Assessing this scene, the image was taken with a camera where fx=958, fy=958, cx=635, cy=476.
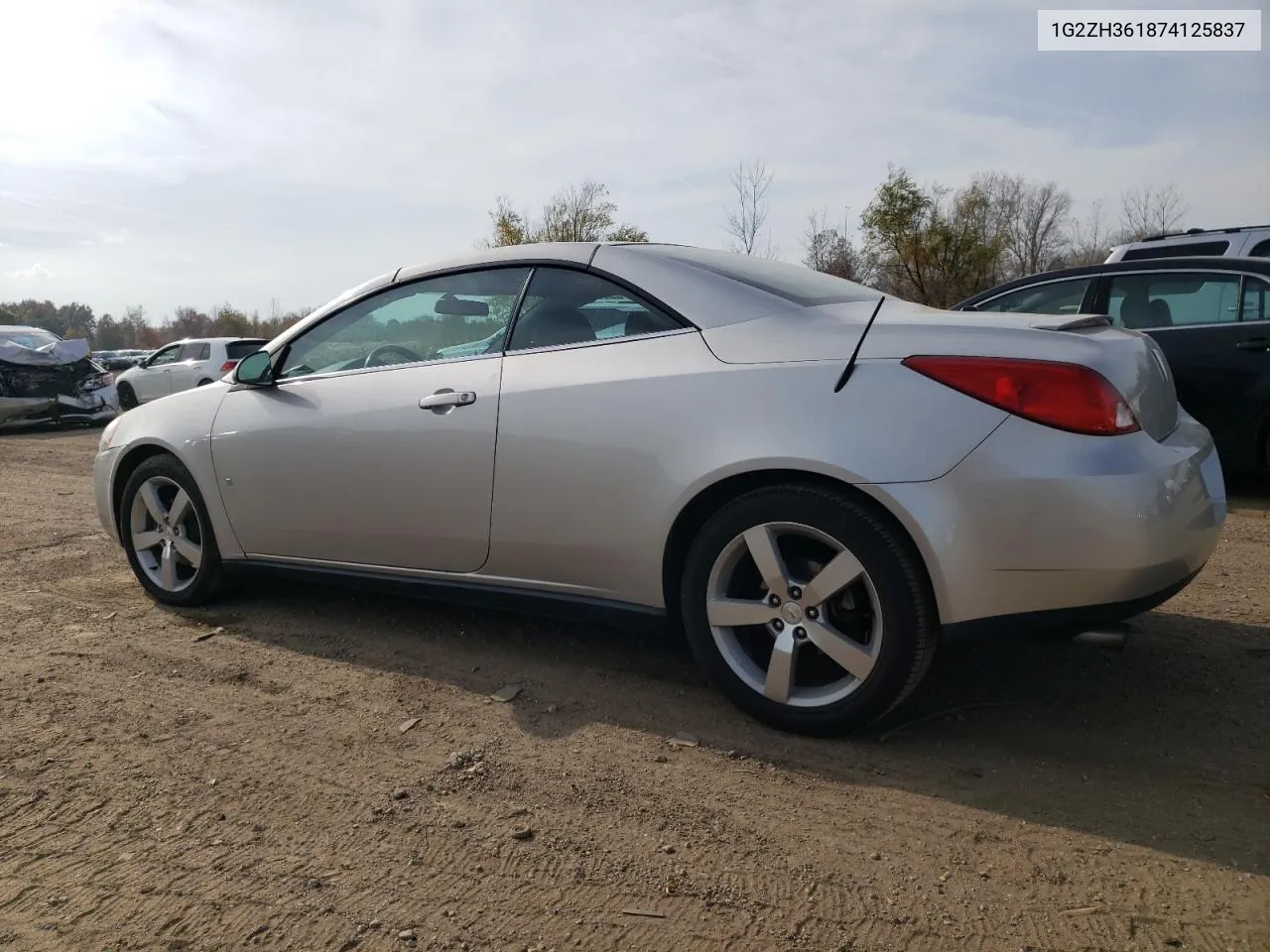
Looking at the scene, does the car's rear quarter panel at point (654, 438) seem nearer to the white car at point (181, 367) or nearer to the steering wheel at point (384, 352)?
the steering wheel at point (384, 352)

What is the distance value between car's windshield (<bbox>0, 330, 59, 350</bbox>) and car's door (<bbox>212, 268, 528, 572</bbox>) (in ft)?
41.2

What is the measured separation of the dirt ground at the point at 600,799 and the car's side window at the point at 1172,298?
3117 millimetres

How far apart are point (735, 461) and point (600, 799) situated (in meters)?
1.01

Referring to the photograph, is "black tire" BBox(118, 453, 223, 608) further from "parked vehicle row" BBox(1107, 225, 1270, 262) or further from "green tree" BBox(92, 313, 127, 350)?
"green tree" BBox(92, 313, 127, 350)

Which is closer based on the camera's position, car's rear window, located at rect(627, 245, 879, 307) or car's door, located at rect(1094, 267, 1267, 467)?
car's rear window, located at rect(627, 245, 879, 307)

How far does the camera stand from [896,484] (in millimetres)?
2557

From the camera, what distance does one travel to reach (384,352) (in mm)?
3822

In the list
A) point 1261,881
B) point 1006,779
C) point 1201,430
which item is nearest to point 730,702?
point 1006,779

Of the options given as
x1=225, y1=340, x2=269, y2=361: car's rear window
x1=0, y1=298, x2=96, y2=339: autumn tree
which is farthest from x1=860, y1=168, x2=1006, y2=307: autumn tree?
x1=0, y1=298, x2=96, y2=339: autumn tree

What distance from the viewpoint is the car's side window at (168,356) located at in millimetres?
16891

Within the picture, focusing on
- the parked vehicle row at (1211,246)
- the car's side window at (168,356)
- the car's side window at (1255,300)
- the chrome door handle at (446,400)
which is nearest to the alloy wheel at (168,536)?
the chrome door handle at (446,400)

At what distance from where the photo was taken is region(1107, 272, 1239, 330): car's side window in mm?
6281

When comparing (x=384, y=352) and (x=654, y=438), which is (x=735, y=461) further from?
(x=384, y=352)

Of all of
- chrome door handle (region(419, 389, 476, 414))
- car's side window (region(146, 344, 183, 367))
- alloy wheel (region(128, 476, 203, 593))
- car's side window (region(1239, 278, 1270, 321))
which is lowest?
alloy wheel (region(128, 476, 203, 593))
